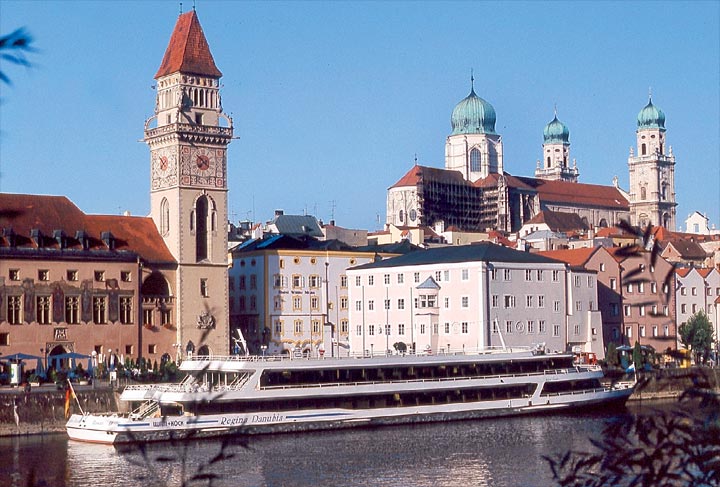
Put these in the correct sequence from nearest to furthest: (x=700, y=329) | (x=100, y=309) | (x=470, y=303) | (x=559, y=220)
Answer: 1. (x=100, y=309)
2. (x=470, y=303)
3. (x=700, y=329)
4. (x=559, y=220)

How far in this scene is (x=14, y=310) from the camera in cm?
8894

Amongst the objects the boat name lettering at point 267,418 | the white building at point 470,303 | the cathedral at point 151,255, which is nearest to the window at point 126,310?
the cathedral at point 151,255

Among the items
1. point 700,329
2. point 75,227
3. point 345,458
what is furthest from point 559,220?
point 345,458

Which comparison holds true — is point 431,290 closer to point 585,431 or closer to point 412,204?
Result: point 585,431

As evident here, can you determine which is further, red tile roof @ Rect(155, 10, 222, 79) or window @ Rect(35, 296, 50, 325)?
red tile roof @ Rect(155, 10, 222, 79)

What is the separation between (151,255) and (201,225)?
5.00 m

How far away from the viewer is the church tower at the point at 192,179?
98250 millimetres

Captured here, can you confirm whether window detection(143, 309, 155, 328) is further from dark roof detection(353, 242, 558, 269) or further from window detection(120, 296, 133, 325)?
dark roof detection(353, 242, 558, 269)

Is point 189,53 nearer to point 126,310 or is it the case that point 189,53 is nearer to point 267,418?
point 126,310

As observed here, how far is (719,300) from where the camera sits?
12781cm

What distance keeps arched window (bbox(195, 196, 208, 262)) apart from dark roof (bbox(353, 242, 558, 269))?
14357mm

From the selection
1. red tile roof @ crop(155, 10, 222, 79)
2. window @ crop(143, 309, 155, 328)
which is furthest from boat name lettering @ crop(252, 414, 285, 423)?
red tile roof @ crop(155, 10, 222, 79)

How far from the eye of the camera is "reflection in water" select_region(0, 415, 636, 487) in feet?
179

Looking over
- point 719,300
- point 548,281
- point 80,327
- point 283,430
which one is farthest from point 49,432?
point 719,300
